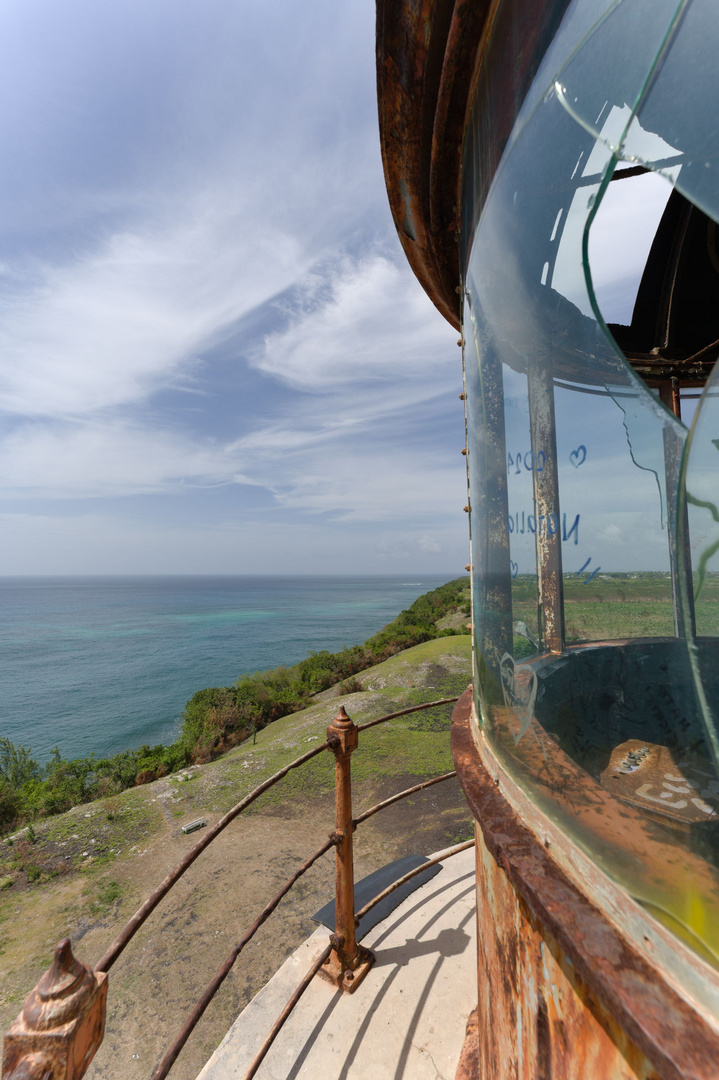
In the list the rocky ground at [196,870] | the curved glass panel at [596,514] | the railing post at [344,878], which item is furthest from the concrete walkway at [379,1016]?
the curved glass panel at [596,514]

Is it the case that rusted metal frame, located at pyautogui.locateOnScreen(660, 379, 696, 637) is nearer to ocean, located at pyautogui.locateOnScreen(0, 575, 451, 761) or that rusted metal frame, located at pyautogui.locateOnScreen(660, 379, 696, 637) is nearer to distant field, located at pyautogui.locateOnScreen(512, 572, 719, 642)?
distant field, located at pyautogui.locateOnScreen(512, 572, 719, 642)

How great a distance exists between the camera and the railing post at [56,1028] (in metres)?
0.80

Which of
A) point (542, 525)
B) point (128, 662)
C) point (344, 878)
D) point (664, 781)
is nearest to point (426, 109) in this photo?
point (542, 525)

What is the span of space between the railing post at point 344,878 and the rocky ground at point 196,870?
1838 mm

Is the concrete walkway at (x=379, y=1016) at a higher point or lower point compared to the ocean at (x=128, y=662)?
higher

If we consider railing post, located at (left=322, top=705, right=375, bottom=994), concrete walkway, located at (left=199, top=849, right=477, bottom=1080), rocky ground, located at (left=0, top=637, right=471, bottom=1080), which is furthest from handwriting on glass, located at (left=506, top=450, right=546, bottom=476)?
rocky ground, located at (left=0, top=637, right=471, bottom=1080)

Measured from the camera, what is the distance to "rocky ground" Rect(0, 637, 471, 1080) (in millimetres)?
3979

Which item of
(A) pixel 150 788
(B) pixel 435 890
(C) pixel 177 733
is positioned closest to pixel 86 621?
(C) pixel 177 733

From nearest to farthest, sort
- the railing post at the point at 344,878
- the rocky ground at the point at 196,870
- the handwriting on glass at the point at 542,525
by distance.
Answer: the handwriting on glass at the point at 542,525 < the railing post at the point at 344,878 < the rocky ground at the point at 196,870

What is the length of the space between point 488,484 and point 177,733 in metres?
22.3

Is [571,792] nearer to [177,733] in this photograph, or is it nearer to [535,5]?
[535,5]

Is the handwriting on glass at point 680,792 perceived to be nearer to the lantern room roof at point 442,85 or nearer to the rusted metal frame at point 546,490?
the rusted metal frame at point 546,490

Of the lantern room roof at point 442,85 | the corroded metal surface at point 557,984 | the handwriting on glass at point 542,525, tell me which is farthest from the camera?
the lantern room roof at point 442,85

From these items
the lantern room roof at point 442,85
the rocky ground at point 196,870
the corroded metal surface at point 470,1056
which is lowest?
the rocky ground at point 196,870
